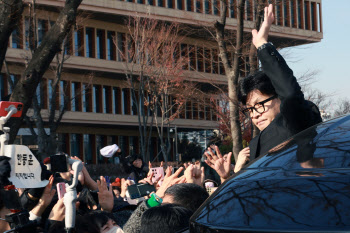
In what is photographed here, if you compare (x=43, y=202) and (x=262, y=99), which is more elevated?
(x=262, y=99)

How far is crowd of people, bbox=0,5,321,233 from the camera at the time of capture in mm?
3053

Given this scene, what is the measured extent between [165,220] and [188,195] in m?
0.76

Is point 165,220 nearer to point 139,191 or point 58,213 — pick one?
point 58,213

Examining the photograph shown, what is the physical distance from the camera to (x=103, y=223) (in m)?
3.57

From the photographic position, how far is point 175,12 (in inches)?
1791

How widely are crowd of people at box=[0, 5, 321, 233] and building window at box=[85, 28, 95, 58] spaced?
3897 centimetres

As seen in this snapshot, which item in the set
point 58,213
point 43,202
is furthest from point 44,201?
point 58,213

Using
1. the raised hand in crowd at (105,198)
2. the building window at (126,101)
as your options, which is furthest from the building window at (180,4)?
the raised hand in crowd at (105,198)

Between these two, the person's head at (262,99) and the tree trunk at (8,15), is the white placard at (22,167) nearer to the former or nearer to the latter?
the person's head at (262,99)

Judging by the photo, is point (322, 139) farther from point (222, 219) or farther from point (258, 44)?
point (258, 44)

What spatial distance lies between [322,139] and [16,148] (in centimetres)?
208

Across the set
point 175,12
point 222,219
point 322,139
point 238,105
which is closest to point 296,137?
point 322,139

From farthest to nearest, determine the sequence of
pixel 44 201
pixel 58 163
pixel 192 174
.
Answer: pixel 192 174, pixel 44 201, pixel 58 163

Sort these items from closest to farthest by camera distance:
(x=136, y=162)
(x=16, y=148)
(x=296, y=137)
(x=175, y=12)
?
(x=296, y=137)
(x=16, y=148)
(x=136, y=162)
(x=175, y=12)
